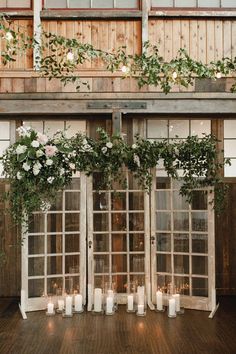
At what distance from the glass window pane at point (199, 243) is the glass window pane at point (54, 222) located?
177cm

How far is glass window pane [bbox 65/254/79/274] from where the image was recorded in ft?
19.3

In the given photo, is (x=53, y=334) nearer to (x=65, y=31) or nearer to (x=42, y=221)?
(x=42, y=221)

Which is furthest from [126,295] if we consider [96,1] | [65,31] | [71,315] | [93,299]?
[96,1]

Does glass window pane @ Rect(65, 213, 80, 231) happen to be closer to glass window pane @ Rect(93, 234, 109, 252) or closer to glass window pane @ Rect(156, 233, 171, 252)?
glass window pane @ Rect(93, 234, 109, 252)

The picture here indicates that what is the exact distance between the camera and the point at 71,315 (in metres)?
5.50

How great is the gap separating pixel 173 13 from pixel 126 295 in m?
4.02

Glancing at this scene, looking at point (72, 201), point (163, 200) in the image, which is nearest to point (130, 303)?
point (163, 200)

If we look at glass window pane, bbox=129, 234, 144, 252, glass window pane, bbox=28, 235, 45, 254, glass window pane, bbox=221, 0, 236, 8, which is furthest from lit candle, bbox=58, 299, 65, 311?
glass window pane, bbox=221, 0, 236, 8

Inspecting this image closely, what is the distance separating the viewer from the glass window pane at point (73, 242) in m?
5.95

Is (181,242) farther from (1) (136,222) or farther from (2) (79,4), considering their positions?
(2) (79,4)

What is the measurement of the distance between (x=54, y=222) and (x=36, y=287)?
2.85 ft

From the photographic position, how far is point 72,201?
597 cm

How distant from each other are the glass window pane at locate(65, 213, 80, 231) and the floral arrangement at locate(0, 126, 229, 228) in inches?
17.8

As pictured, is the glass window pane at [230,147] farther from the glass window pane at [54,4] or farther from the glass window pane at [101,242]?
the glass window pane at [54,4]
